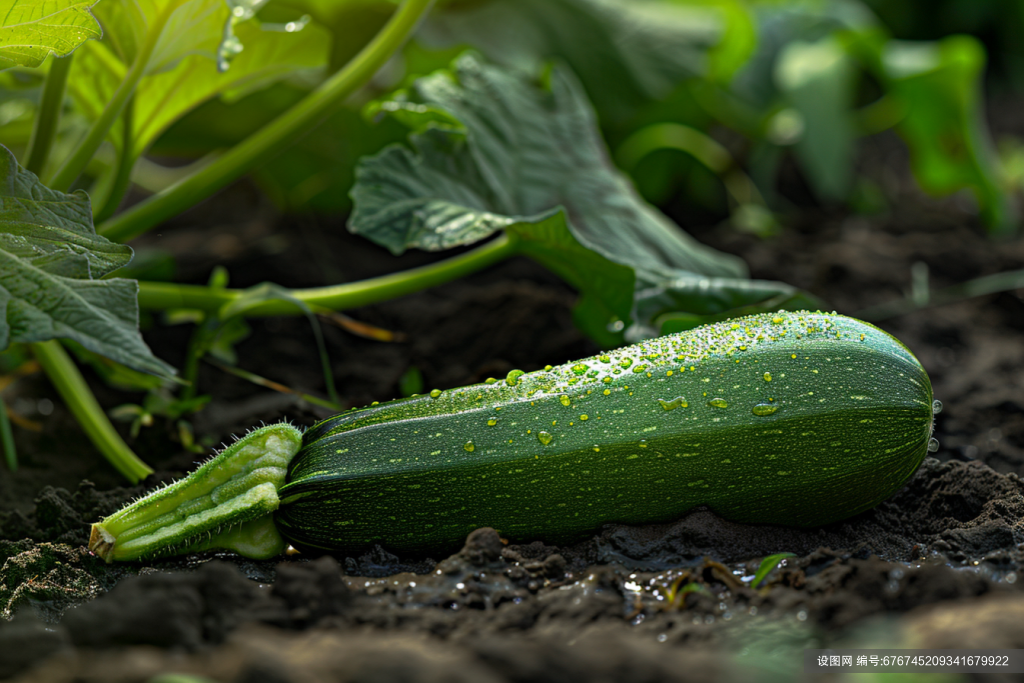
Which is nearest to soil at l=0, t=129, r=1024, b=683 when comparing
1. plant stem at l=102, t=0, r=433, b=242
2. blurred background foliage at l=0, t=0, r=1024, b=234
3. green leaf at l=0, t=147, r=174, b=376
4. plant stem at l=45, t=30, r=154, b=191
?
green leaf at l=0, t=147, r=174, b=376

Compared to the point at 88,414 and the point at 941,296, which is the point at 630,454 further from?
the point at 941,296

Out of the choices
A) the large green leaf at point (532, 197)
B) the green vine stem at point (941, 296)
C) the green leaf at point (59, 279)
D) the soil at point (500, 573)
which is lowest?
the green vine stem at point (941, 296)

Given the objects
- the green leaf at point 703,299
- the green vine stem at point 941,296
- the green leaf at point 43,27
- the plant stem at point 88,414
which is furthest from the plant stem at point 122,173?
the green vine stem at point 941,296

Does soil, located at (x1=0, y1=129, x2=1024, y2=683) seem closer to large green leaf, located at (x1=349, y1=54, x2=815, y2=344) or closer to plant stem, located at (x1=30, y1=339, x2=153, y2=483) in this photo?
plant stem, located at (x1=30, y1=339, x2=153, y2=483)

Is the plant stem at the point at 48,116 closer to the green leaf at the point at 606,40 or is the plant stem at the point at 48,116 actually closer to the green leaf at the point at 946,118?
the green leaf at the point at 606,40

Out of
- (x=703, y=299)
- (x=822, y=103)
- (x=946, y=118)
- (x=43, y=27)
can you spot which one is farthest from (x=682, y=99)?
(x=43, y=27)
